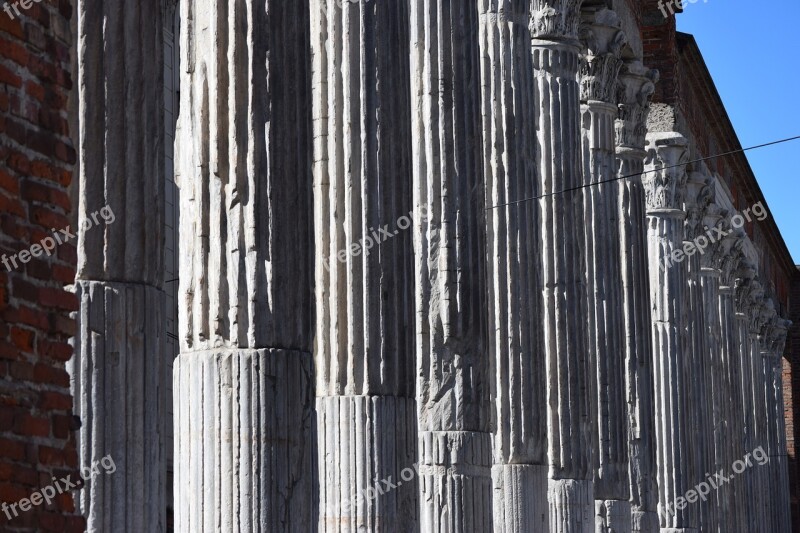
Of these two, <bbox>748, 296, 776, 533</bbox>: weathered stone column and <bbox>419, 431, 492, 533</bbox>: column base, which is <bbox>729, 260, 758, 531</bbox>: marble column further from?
<bbox>419, 431, 492, 533</bbox>: column base

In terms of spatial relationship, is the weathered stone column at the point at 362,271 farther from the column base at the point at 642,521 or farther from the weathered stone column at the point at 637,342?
the weathered stone column at the point at 637,342

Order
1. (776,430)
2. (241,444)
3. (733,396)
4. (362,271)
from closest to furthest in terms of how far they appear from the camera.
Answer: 1. (241,444)
2. (362,271)
3. (733,396)
4. (776,430)

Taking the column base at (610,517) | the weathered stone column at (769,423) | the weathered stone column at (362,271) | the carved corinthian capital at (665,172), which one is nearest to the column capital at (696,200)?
the carved corinthian capital at (665,172)

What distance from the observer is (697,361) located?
2723 centimetres

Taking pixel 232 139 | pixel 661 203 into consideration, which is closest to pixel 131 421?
pixel 232 139

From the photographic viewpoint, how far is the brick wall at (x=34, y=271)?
17.2ft

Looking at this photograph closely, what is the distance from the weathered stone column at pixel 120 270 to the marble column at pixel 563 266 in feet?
30.4

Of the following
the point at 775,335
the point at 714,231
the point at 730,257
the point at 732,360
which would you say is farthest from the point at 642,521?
the point at 775,335

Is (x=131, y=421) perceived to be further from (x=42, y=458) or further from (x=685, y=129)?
(x=685, y=129)

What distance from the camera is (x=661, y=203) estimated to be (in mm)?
26719

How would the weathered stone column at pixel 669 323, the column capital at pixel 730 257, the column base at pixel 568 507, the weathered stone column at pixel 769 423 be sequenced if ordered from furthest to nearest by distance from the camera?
the weathered stone column at pixel 769 423
the column capital at pixel 730 257
the weathered stone column at pixel 669 323
the column base at pixel 568 507

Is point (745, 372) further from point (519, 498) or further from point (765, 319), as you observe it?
point (519, 498)

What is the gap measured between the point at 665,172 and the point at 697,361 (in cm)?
313

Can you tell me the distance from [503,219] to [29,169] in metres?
11.3
